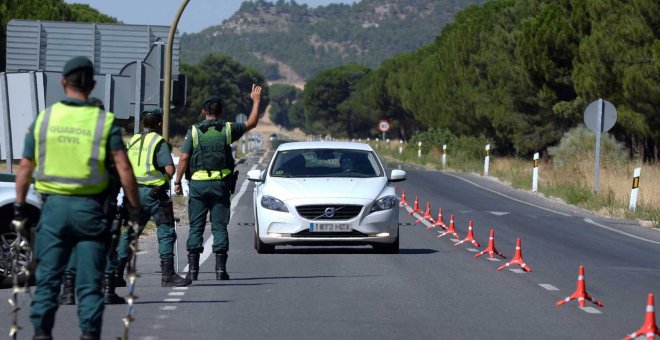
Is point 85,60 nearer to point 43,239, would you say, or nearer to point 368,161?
point 43,239

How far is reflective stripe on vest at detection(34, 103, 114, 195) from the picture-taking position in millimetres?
8531

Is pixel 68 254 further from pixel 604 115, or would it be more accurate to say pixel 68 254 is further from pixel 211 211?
pixel 604 115

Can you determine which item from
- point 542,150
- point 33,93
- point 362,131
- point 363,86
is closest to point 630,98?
point 542,150

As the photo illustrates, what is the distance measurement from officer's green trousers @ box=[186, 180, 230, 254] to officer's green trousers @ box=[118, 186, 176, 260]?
0.50 meters

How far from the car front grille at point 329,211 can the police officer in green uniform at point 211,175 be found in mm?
3476

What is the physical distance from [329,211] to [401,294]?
15.1 feet

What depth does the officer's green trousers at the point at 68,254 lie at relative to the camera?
8406 mm

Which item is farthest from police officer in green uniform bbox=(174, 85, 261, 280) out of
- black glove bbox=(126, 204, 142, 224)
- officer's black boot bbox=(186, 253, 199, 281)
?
black glove bbox=(126, 204, 142, 224)

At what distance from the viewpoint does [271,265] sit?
17016 millimetres

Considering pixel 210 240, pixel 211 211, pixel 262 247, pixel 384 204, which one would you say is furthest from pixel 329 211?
pixel 211 211

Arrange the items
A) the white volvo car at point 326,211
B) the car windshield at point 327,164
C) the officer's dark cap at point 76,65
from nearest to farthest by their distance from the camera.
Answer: the officer's dark cap at point 76,65 < the white volvo car at point 326,211 < the car windshield at point 327,164

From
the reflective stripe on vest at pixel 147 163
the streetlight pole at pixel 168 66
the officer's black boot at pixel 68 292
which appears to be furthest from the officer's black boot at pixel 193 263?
the streetlight pole at pixel 168 66

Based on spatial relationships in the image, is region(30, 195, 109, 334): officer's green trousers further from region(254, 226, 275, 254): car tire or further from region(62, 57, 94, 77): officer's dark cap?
region(254, 226, 275, 254): car tire

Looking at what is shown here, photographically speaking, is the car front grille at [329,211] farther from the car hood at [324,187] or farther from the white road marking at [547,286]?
the white road marking at [547,286]
